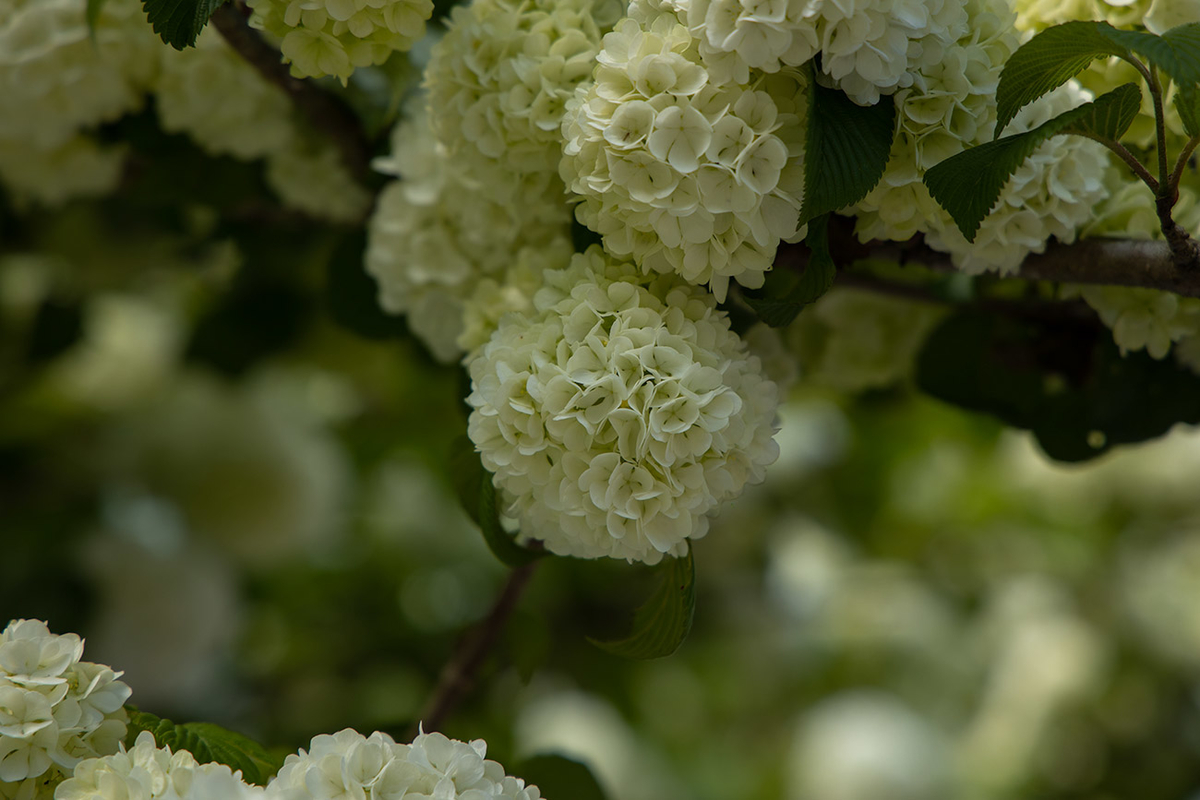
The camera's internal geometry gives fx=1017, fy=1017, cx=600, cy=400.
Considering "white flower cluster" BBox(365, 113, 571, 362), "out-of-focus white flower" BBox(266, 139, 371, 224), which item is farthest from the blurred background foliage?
"white flower cluster" BBox(365, 113, 571, 362)

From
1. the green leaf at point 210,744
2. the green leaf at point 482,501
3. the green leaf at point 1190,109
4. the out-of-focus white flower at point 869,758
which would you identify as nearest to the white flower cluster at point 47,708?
the green leaf at point 210,744

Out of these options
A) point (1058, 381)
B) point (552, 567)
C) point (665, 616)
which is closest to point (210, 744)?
point (665, 616)

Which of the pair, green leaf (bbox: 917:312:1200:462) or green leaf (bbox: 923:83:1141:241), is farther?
green leaf (bbox: 917:312:1200:462)

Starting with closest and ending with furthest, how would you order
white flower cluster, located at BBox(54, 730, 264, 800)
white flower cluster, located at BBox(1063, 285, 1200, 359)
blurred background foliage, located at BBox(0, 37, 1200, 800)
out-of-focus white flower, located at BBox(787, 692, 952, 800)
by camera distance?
white flower cluster, located at BBox(54, 730, 264, 800) → white flower cluster, located at BBox(1063, 285, 1200, 359) → blurred background foliage, located at BBox(0, 37, 1200, 800) → out-of-focus white flower, located at BBox(787, 692, 952, 800)

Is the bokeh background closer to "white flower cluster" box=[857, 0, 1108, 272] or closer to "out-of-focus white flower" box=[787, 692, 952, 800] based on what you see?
"out-of-focus white flower" box=[787, 692, 952, 800]

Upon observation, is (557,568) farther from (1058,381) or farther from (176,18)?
(176,18)

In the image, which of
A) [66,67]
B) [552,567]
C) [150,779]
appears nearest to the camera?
[150,779]
